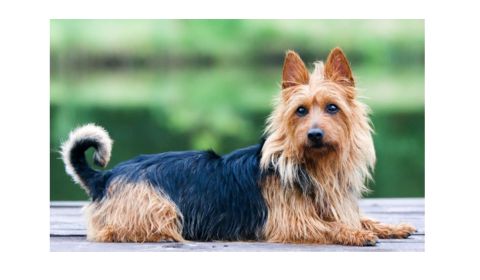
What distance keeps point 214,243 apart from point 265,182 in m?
0.57

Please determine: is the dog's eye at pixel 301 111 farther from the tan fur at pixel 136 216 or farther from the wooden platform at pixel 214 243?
the tan fur at pixel 136 216

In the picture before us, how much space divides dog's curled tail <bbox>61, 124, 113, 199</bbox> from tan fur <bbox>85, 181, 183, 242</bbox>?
16 centimetres

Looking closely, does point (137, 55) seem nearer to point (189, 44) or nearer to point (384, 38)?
point (189, 44)

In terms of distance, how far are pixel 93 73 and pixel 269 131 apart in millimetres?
2516

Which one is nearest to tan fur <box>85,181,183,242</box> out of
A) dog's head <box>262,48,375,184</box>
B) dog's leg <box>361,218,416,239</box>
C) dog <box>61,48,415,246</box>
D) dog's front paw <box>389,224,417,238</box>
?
dog <box>61,48,415,246</box>

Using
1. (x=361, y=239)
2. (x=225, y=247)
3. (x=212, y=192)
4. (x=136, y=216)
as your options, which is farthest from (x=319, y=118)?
(x=136, y=216)

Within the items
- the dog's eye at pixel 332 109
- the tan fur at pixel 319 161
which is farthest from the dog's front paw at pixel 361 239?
the dog's eye at pixel 332 109

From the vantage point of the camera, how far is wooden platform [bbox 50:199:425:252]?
628cm

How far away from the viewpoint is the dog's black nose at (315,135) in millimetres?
6051

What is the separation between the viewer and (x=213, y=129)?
9.49m

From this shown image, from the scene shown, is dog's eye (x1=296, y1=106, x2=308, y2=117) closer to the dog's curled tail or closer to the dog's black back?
the dog's black back

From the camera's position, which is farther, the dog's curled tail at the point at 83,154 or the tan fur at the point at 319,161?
the dog's curled tail at the point at 83,154

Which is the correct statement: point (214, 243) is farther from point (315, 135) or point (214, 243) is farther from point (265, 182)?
point (315, 135)

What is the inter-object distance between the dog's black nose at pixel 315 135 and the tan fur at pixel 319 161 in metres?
0.11
